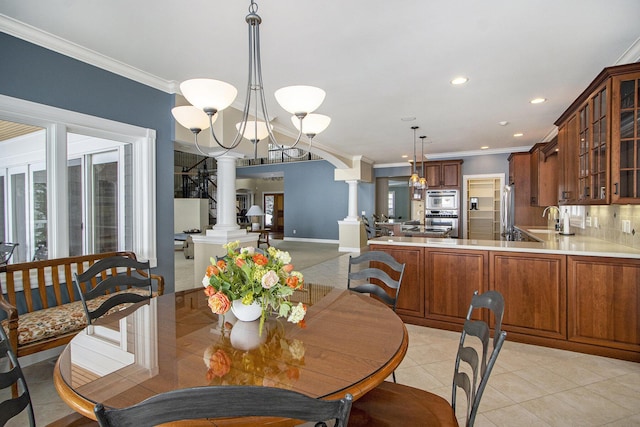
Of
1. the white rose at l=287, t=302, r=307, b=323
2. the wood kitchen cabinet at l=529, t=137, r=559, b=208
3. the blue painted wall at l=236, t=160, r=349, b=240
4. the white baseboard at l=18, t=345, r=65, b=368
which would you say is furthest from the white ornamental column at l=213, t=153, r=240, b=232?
the blue painted wall at l=236, t=160, r=349, b=240

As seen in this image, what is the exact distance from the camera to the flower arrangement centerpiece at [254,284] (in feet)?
4.48

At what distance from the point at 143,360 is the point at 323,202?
9.91 meters

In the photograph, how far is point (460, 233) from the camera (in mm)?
8469

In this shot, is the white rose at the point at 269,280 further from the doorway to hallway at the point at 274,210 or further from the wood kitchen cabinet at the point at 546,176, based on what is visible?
the doorway to hallway at the point at 274,210

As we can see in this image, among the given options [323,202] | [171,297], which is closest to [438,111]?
[171,297]

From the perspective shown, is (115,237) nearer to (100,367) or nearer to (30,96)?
(30,96)

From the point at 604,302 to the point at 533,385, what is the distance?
1.08m

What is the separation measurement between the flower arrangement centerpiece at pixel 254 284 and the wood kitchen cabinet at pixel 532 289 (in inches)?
94.8

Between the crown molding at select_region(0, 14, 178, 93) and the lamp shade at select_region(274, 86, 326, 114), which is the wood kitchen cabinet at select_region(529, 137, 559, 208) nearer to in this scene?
the lamp shade at select_region(274, 86, 326, 114)

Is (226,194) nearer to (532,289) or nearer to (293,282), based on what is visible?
(293,282)

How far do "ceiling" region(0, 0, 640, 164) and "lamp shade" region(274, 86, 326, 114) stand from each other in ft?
2.22

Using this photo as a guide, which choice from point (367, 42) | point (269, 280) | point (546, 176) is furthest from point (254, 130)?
point (546, 176)

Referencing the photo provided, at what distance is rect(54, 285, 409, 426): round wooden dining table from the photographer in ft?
3.09

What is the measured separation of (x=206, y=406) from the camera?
615 mm
